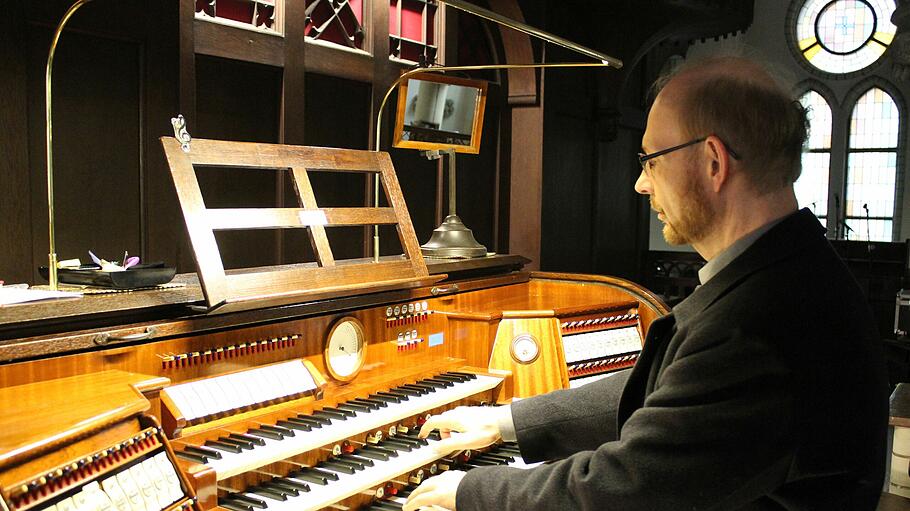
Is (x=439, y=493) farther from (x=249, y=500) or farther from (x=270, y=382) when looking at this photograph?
(x=270, y=382)

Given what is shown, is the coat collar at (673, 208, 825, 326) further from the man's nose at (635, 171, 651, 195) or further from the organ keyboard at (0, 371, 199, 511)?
the organ keyboard at (0, 371, 199, 511)

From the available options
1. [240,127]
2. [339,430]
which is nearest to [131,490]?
[339,430]

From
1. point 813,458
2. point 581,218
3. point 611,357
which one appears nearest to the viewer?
point 813,458

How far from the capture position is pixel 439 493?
1.53 m

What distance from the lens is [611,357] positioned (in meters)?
3.70

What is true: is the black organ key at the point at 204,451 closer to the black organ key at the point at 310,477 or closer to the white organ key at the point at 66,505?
the black organ key at the point at 310,477

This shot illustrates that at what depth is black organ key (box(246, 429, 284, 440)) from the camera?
2.28 meters

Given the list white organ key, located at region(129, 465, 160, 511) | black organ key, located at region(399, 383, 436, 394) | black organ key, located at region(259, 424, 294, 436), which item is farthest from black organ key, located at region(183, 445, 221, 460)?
black organ key, located at region(399, 383, 436, 394)

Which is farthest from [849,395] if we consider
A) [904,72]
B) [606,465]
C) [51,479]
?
[904,72]

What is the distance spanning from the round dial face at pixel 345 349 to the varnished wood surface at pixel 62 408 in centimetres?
86

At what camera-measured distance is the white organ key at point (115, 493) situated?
1.59 metres

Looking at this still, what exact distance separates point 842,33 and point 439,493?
1380 cm

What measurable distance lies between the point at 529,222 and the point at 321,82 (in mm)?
2267

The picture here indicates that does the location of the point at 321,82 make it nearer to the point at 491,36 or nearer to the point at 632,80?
the point at 491,36
